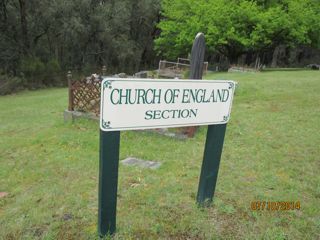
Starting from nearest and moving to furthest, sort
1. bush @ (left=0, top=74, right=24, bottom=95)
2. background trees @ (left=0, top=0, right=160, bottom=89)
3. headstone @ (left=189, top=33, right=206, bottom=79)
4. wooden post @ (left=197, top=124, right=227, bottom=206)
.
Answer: wooden post @ (left=197, top=124, right=227, bottom=206) < headstone @ (left=189, top=33, right=206, bottom=79) < bush @ (left=0, top=74, right=24, bottom=95) < background trees @ (left=0, top=0, right=160, bottom=89)

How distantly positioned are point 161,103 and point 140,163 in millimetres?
2043

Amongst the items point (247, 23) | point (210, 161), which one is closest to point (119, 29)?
point (247, 23)

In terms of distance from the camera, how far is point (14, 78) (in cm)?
1783

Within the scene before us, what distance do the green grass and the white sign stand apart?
93cm

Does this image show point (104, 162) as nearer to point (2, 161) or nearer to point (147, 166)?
point (147, 166)

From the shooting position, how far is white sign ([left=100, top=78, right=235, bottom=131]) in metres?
1.94

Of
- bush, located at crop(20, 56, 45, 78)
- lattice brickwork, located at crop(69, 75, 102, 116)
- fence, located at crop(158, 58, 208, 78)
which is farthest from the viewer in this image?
bush, located at crop(20, 56, 45, 78)

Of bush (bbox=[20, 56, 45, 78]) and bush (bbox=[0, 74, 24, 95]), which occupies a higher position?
bush (bbox=[20, 56, 45, 78])

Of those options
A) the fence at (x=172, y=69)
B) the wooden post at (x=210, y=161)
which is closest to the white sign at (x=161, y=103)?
the wooden post at (x=210, y=161)

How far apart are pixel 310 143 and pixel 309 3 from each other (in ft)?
74.7
